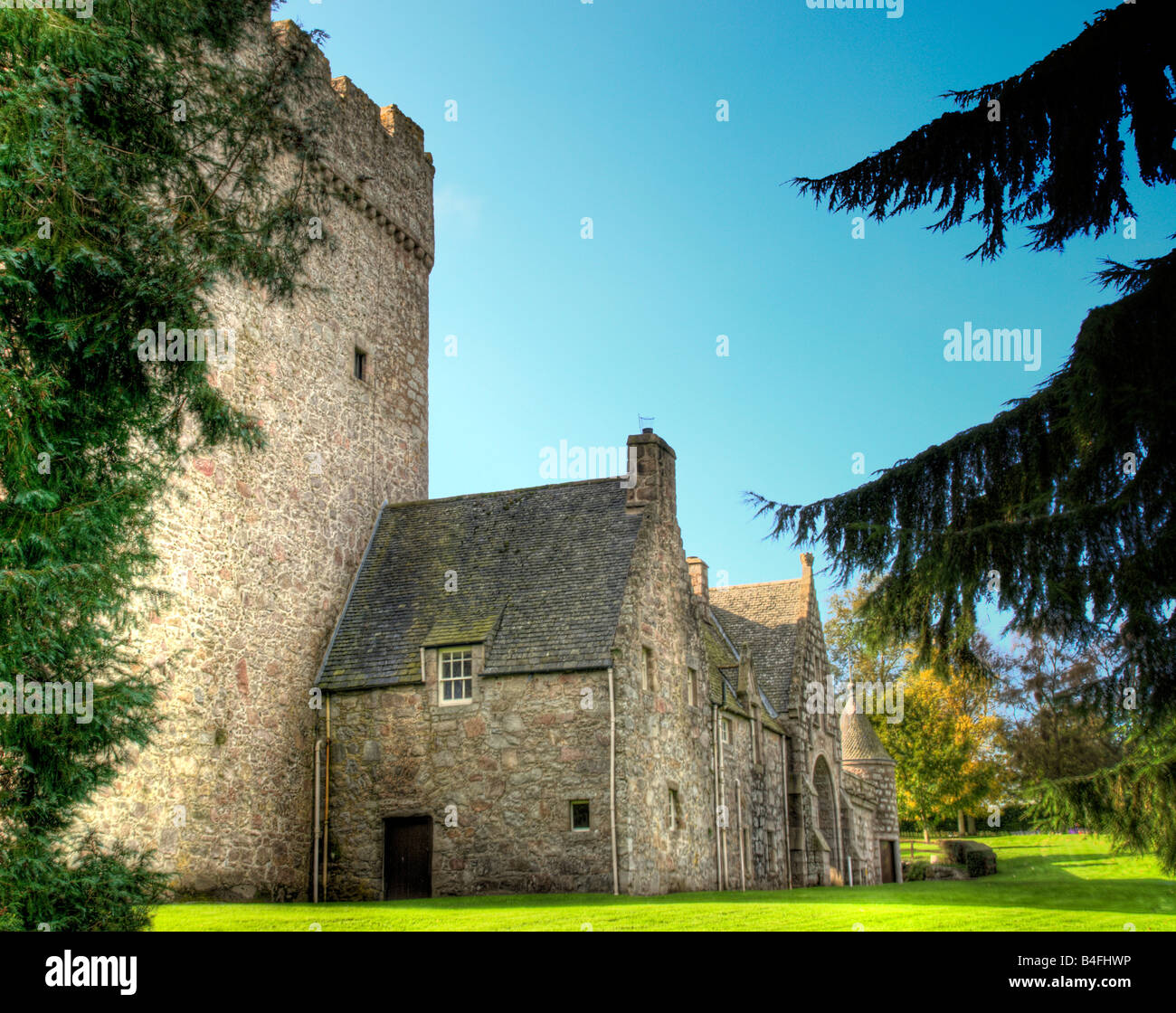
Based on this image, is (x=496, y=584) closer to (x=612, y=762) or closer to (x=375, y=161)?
(x=612, y=762)

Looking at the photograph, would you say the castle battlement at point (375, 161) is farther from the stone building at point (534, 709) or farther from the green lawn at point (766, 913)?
the green lawn at point (766, 913)

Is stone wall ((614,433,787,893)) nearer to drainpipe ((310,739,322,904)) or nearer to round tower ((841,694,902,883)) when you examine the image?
drainpipe ((310,739,322,904))

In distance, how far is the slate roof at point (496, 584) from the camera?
2097cm

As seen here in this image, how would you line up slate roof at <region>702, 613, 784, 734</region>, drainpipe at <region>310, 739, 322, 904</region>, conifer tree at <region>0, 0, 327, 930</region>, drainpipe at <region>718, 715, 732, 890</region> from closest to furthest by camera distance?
conifer tree at <region>0, 0, 327, 930</region>, drainpipe at <region>310, 739, 322, 904</region>, drainpipe at <region>718, 715, 732, 890</region>, slate roof at <region>702, 613, 784, 734</region>

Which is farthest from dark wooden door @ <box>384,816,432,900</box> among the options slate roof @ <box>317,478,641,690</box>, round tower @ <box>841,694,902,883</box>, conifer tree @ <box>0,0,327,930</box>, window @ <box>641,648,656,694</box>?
round tower @ <box>841,694,902,883</box>

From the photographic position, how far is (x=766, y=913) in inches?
531

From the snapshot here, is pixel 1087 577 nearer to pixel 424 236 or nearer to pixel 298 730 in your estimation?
pixel 298 730

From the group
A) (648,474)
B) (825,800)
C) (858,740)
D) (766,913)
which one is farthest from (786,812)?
(766,913)

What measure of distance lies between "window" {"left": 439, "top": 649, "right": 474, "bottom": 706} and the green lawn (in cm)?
376

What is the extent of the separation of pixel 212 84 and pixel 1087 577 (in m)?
10.8

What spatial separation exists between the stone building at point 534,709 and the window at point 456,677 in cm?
4

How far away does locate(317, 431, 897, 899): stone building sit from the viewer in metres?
19.8

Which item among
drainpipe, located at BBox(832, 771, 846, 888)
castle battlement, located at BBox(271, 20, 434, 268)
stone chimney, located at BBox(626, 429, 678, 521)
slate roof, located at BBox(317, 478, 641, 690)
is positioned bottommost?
drainpipe, located at BBox(832, 771, 846, 888)

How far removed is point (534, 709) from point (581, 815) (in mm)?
2055
